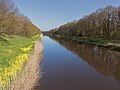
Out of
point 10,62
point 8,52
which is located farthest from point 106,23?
point 10,62

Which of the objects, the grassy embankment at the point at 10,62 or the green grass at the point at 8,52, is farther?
the green grass at the point at 8,52

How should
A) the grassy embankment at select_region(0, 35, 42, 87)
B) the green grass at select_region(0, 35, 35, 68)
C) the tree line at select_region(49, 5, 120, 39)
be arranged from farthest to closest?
the tree line at select_region(49, 5, 120, 39), the green grass at select_region(0, 35, 35, 68), the grassy embankment at select_region(0, 35, 42, 87)

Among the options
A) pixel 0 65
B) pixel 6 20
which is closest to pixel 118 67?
pixel 0 65

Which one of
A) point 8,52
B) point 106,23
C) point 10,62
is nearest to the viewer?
point 10,62

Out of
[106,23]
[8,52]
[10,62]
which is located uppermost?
[106,23]

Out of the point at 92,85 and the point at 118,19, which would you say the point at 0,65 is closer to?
the point at 92,85

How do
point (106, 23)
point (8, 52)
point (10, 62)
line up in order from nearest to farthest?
point (10, 62) < point (8, 52) < point (106, 23)

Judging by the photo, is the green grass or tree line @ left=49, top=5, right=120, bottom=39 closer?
the green grass

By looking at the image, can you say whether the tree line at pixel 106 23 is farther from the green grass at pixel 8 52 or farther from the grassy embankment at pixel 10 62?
the grassy embankment at pixel 10 62

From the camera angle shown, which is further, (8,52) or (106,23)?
(106,23)

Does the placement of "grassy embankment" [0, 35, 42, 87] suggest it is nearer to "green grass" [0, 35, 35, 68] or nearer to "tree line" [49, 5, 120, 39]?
"green grass" [0, 35, 35, 68]

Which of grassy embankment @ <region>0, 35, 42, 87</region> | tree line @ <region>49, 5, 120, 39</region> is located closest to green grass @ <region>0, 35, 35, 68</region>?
grassy embankment @ <region>0, 35, 42, 87</region>

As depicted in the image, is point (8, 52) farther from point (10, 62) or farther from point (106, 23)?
point (106, 23)

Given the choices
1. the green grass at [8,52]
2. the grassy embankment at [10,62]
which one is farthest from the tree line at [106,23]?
the grassy embankment at [10,62]
